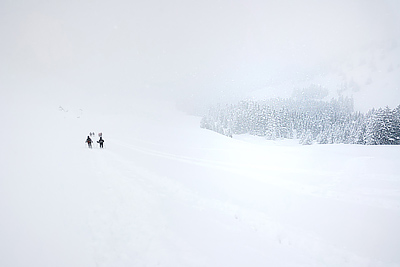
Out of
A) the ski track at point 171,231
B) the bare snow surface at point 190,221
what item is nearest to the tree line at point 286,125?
the bare snow surface at point 190,221

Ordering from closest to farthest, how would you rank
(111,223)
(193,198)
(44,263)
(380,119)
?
1. (44,263)
2. (111,223)
3. (193,198)
4. (380,119)

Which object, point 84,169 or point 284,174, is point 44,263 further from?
point 284,174

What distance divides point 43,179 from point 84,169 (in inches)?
110

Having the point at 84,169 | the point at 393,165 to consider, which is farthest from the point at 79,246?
the point at 393,165

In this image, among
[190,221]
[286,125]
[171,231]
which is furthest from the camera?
[286,125]

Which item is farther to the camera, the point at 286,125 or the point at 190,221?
the point at 286,125

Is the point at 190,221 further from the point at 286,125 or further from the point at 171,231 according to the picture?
the point at 286,125

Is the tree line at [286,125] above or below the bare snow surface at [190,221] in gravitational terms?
above

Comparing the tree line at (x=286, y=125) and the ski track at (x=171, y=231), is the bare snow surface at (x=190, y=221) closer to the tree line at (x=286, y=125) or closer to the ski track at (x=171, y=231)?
the ski track at (x=171, y=231)

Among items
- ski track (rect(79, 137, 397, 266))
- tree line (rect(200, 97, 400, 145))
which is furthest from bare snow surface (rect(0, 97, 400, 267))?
tree line (rect(200, 97, 400, 145))

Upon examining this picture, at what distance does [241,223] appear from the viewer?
6148mm

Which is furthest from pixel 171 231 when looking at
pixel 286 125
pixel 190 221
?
pixel 286 125

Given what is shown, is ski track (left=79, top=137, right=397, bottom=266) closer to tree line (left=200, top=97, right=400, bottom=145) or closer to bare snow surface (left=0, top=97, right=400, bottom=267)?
bare snow surface (left=0, top=97, right=400, bottom=267)

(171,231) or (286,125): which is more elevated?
(286,125)
